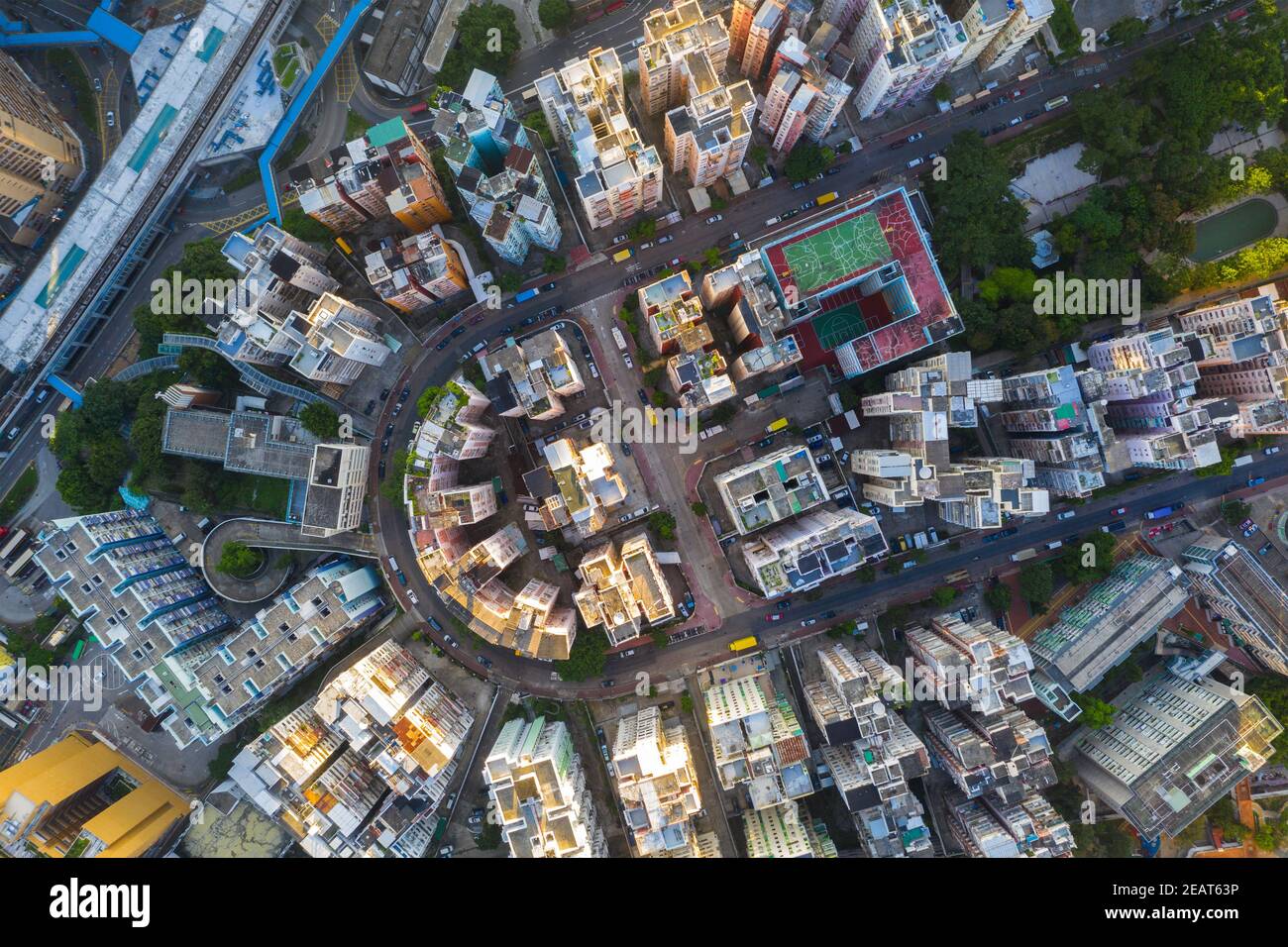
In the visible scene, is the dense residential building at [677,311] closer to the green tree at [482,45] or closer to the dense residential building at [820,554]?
the dense residential building at [820,554]

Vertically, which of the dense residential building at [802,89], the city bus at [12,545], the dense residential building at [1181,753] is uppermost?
the dense residential building at [802,89]

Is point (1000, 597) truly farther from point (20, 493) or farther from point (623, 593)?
point (20, 493)

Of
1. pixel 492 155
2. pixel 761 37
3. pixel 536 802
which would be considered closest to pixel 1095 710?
pixel 536 802

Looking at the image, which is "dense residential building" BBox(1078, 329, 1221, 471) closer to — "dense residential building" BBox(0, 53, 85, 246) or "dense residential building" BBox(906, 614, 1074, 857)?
"dense residential building" BBox(906, 614, 1074, 857)

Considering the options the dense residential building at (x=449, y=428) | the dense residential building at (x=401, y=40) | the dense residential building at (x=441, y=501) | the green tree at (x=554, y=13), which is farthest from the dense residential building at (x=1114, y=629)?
the dense residential building at (x=401, y=40)

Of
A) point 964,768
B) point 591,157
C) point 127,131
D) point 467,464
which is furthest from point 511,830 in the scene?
point 127,131

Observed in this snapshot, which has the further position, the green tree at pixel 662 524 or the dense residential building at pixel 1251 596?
the green tree at pixel 662 524
